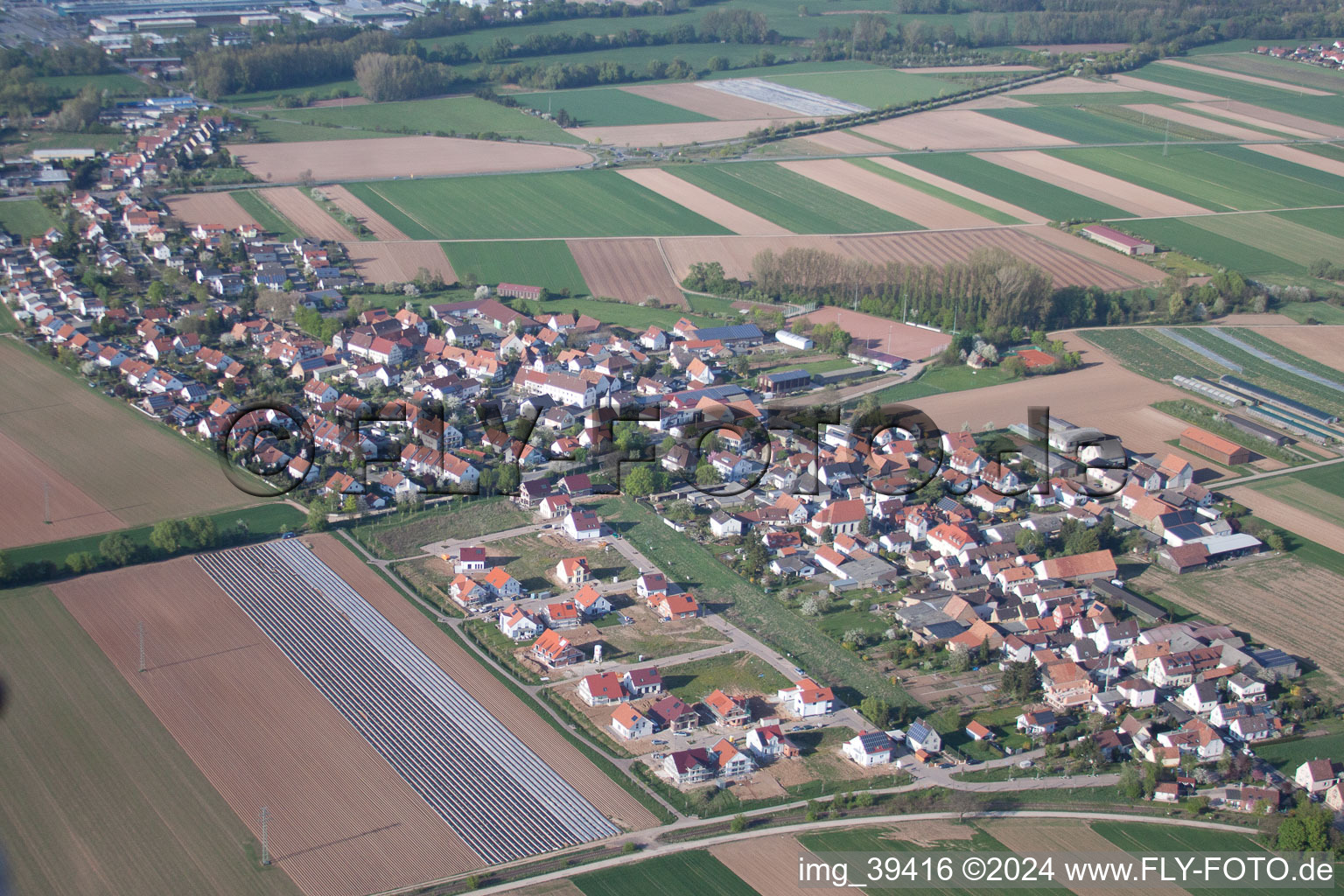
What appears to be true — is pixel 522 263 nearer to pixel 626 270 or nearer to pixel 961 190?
pixel 626 270

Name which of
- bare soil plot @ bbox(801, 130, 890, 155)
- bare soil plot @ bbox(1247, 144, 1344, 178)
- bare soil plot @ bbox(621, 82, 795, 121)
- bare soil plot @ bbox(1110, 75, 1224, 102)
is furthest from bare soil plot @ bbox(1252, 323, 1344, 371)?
bare soil plot @ bbox(1110, 75, 1224, 102)

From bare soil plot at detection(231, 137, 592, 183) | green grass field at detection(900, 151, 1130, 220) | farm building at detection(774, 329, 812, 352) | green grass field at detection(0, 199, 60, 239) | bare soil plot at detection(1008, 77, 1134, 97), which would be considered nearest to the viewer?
farm building at detection(774, 329, 812, 352)

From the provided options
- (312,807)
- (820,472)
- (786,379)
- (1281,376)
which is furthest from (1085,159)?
(312,807)

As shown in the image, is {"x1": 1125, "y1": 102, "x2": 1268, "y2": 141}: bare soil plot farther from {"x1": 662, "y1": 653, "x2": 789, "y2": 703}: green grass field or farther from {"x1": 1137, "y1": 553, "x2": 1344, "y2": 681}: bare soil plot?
{"x1": 662, "y1": 653, "x2": 789, "y2": 703}: green grass field

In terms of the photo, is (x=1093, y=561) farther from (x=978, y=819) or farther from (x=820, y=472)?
(x=978, y=819)

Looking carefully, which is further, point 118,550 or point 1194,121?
point 1194,121

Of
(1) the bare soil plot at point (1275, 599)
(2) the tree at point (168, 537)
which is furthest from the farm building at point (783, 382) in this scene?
(2) the tree at point (168, 537)

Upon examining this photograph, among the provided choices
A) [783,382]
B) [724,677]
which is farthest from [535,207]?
[724,677]
